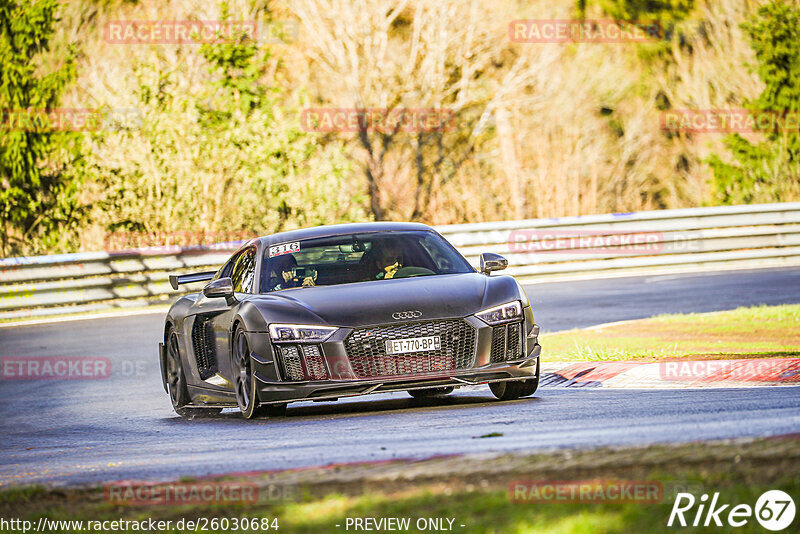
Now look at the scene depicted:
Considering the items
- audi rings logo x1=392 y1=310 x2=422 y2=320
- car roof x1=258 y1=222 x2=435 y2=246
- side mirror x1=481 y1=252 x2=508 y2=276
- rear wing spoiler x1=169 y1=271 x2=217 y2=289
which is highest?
car roof x1=258 y1=222 x2=435 y2=246

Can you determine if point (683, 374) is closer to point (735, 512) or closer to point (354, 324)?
point (354, 324)

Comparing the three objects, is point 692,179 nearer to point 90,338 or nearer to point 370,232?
point 90,338

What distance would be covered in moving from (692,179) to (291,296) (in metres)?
33.6

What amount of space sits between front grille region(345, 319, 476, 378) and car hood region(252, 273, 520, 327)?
7 cm

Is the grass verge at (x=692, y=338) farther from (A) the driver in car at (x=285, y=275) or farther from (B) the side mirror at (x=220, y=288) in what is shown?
(B) the side mirror at (x=220, y=288)

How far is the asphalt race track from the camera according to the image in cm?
605

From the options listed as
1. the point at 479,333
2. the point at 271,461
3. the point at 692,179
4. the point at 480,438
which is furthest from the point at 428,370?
the point at 692,179

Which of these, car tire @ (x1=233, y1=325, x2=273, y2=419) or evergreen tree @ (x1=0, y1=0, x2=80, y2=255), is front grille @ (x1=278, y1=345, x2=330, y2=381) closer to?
car tire @ (x1=233, y1=325, x2=273, y2=419)

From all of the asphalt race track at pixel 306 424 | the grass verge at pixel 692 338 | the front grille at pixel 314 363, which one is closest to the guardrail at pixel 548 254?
the asphalt race track at pixel 306 424

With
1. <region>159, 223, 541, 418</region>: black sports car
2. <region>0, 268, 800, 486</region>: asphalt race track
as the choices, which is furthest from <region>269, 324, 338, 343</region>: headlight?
<region>0, 268, 800, 486</region>: asphalt race track

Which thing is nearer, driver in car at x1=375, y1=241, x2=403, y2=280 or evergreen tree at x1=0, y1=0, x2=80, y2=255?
driver in car at x1=375, y1=241, x2=403, y2=280

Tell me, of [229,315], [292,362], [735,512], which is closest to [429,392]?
[229,315]

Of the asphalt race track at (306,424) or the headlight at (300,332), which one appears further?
the headlight at (300,332)

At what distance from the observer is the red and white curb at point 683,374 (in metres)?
10.6
